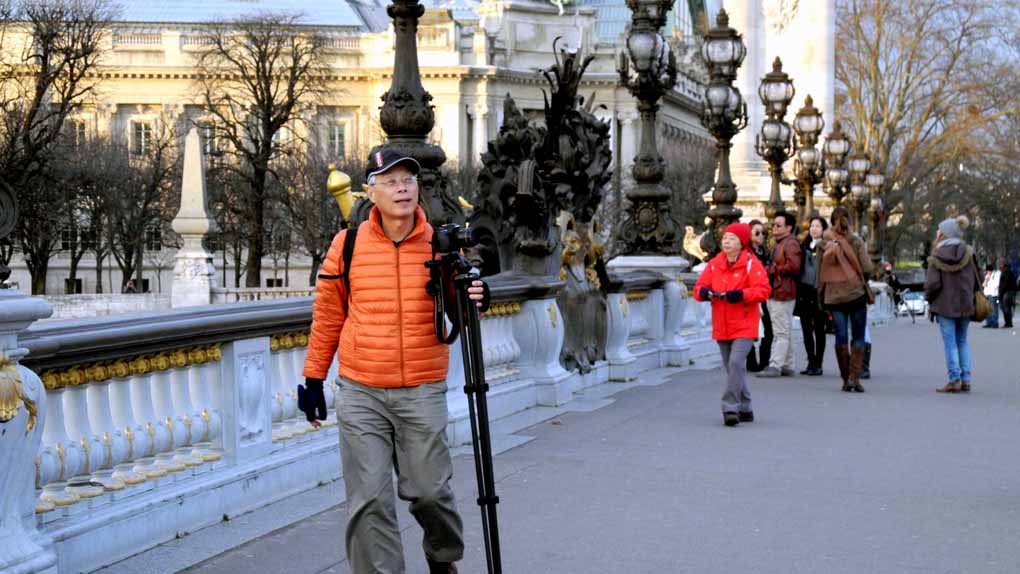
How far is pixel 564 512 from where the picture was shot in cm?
920

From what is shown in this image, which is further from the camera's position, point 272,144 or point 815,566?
point 272,144

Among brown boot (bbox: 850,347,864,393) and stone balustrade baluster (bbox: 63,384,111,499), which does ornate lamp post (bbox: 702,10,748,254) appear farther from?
Result: stone balustrade baluster (bbox: 63,384,111,499)

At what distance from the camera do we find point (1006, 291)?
41656mm

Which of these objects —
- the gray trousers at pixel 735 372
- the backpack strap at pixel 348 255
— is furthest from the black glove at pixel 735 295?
the backpack strap at pixel 348 255

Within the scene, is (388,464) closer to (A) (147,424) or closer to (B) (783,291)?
(A) (147,424)

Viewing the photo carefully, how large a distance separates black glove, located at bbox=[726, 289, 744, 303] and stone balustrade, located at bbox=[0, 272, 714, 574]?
2469 millimetres

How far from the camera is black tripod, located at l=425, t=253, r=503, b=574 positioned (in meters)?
6.52

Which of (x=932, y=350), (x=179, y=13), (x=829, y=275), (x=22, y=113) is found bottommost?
(x=932, y=350)

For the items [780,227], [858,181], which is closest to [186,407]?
[780,227]

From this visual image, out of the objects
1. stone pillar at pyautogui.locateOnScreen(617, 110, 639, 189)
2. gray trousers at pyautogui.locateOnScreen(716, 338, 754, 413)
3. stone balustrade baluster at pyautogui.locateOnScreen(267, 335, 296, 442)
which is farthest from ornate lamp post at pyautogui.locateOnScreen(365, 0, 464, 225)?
stone pillar at pyautogui.locateOnScreen(617, 110, 639, 189)

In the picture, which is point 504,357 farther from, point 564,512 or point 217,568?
point 217,568

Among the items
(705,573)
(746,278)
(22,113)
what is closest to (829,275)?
(746,278)

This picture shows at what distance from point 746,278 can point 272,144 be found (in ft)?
203

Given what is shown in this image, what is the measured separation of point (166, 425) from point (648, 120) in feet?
48.8
